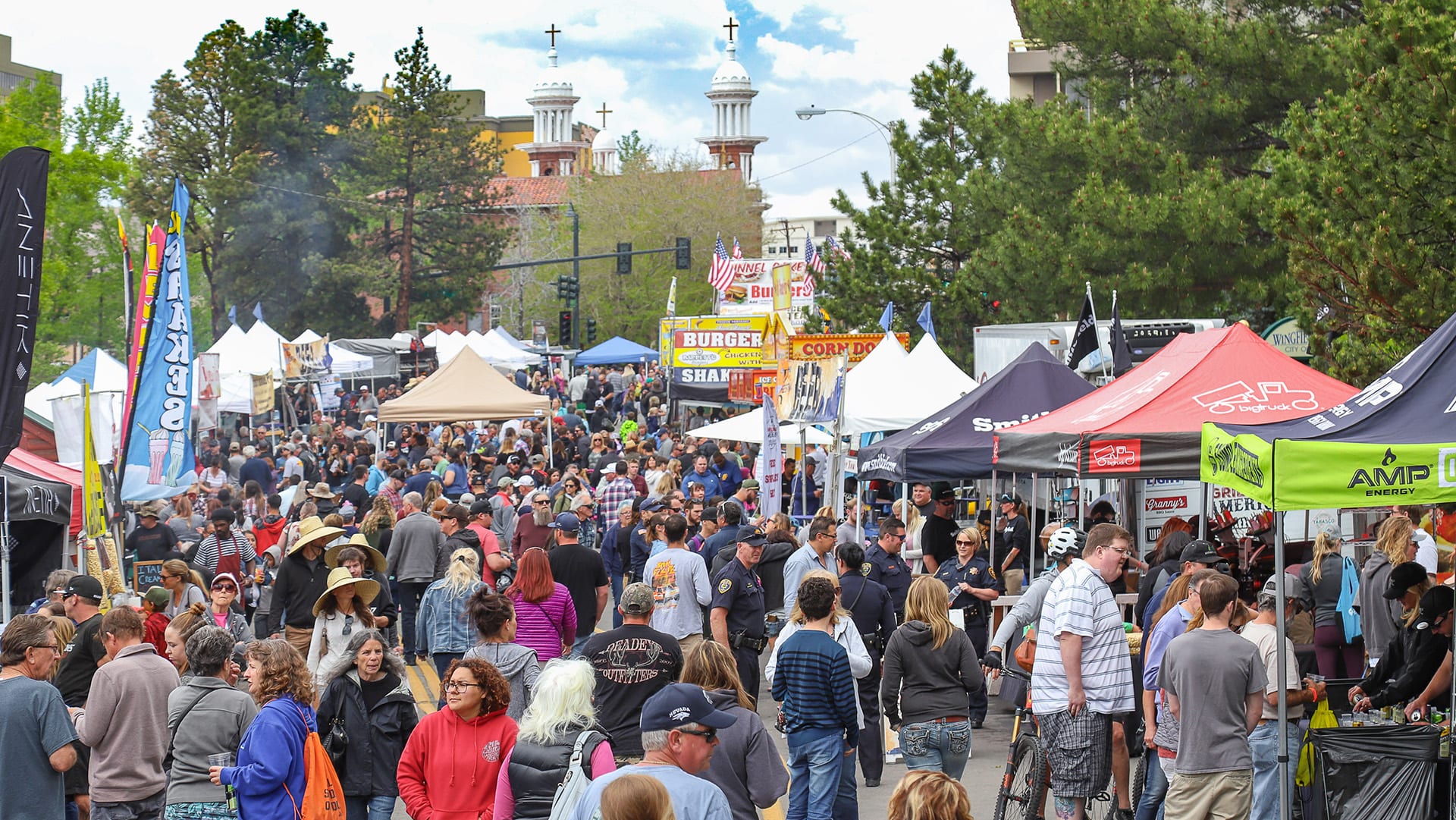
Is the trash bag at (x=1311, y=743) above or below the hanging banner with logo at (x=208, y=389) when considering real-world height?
below

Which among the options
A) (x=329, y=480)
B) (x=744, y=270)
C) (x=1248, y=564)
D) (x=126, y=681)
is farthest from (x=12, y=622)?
(x=744, y=270)

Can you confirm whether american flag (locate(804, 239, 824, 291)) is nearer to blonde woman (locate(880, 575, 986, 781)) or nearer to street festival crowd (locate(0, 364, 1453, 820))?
street festival crowd (locate(0, 364, 1453, 820))

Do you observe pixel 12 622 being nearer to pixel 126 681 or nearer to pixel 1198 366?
pixel 126 681

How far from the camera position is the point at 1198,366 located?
11820 mm

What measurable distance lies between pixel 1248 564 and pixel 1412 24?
4728mm

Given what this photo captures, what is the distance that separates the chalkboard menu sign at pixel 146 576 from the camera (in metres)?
12.5

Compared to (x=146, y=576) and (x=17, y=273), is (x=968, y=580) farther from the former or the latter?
(x=17, y=273)

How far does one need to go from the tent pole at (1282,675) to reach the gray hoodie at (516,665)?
3.63m

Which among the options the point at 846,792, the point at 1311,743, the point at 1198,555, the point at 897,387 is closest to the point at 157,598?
the point at 846,792

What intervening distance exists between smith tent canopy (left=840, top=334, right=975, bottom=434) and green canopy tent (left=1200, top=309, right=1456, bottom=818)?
8.52m

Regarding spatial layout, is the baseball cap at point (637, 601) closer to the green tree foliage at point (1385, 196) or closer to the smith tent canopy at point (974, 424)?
the smith tent canopy at point (974, 424)

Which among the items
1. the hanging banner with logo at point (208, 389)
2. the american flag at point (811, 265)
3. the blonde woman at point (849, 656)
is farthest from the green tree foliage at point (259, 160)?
the blonde woman at point (849, 656)

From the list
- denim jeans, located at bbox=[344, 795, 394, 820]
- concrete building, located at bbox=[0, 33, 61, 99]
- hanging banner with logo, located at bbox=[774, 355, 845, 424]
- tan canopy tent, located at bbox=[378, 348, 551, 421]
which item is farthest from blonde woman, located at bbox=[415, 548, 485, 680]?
concrete building, located at bbox=[0, 33, 61, 99]

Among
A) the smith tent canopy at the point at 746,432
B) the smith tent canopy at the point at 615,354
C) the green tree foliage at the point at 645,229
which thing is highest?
the green tree foliage at the point at 645,229
